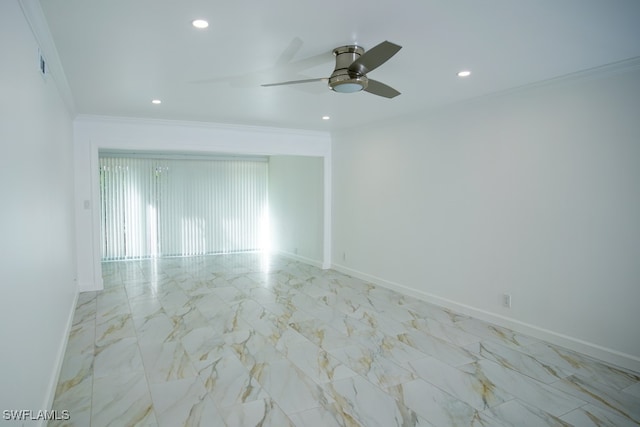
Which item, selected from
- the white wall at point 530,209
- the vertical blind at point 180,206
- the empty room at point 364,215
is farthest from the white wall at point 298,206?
the white wall at point 530,209

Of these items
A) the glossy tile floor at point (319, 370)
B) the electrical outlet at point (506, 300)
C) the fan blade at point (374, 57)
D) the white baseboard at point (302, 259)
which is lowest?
the glossy tile floor at point (319, 370)

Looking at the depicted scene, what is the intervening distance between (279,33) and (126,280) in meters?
5.18

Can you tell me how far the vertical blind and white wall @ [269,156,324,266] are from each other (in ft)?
1.78

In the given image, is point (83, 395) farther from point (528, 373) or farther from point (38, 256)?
point (528, 373)

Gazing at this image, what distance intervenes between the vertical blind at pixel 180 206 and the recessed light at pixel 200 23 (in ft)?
20.7

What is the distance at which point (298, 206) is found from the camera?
778 cm

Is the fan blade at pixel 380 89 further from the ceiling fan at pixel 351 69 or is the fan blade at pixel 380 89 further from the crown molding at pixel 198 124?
the crown molding at pixel 198 124

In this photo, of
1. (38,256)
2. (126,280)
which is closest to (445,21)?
(38,256)

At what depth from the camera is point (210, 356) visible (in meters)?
3.24

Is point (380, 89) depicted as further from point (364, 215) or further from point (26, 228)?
point (364, 215)

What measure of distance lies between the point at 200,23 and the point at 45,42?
1.09 m

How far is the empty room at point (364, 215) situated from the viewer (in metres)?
2.19

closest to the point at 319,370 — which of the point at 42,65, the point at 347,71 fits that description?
the point at 347,71

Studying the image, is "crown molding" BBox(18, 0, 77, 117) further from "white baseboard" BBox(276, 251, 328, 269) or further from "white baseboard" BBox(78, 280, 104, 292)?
"white baseboard" BBox(276, 251, 328, 269)
